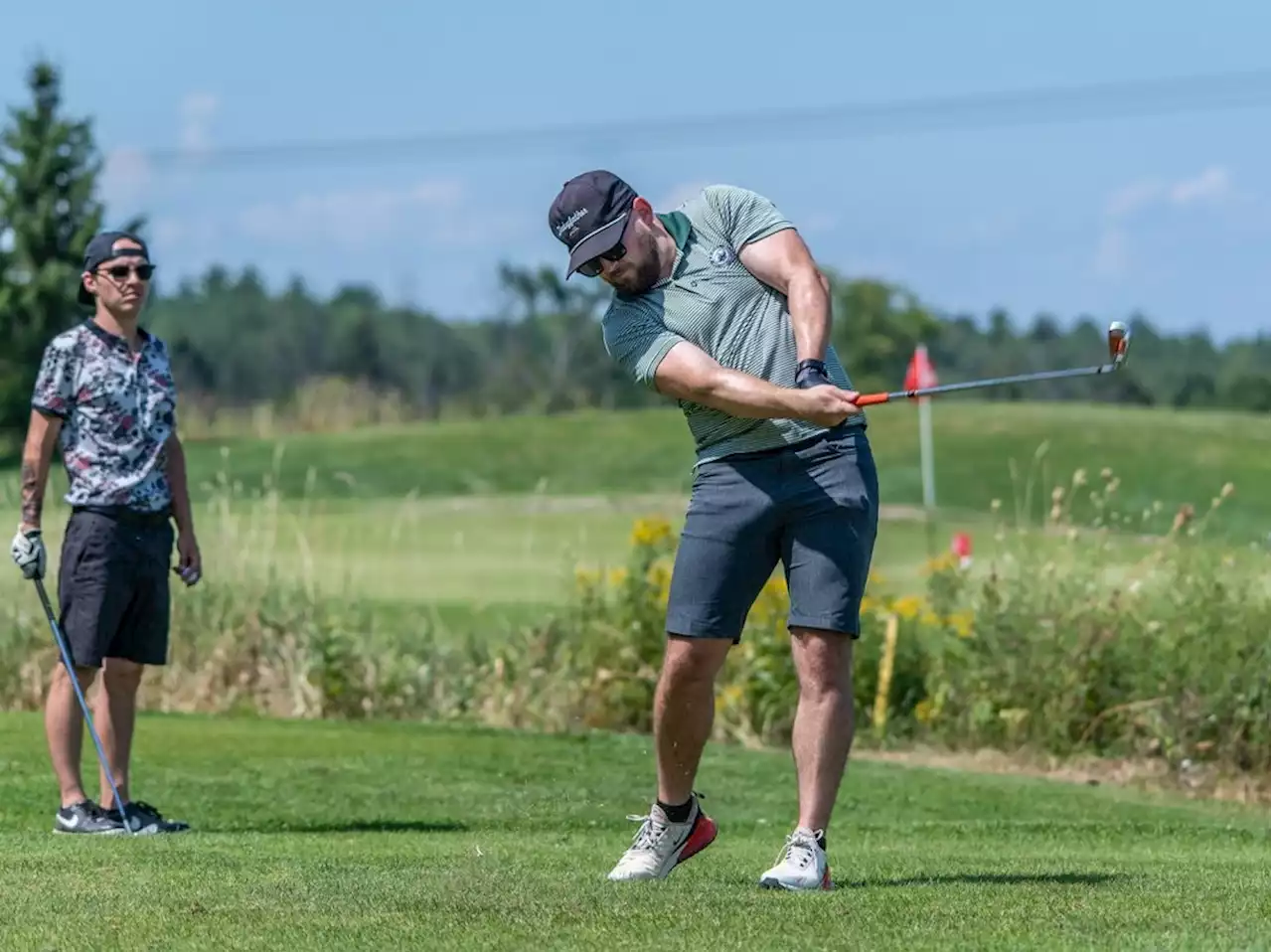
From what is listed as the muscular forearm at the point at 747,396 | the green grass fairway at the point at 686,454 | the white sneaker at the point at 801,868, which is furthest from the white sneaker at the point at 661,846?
the green grass fairway at the point at 686,454

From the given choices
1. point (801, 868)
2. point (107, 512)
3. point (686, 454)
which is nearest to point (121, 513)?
point (107, 512)

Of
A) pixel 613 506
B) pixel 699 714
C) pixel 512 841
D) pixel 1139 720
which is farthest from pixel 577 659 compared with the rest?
pixel 613 506

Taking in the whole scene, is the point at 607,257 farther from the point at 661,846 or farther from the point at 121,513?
the point at 121,513

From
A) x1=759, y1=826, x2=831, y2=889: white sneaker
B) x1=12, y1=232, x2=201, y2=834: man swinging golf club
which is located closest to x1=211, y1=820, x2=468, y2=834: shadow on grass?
x1=12, y1=232, x2=201, y2=834: man swinging golf club

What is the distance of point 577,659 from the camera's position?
12812 mm

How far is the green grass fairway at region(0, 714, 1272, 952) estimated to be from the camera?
16.9 ft

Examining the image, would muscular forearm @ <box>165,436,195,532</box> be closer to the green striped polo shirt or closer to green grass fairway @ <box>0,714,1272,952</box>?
green grass fairway @ <box>0,714,1272,952</box>

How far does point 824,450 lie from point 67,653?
3.04m

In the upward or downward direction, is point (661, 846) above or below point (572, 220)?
below

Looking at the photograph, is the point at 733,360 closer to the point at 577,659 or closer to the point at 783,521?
the point at 783,521

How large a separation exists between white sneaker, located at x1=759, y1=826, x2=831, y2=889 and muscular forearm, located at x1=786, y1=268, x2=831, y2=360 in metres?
1.26

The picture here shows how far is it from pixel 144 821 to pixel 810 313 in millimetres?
3282

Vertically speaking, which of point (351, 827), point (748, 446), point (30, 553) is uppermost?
point (748, 446)

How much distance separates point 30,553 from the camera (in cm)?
789
